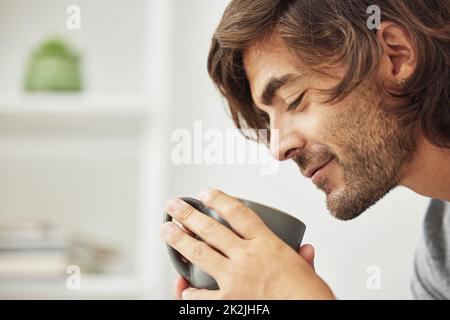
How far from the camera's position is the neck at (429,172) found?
0.98m

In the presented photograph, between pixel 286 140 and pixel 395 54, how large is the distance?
226 mm

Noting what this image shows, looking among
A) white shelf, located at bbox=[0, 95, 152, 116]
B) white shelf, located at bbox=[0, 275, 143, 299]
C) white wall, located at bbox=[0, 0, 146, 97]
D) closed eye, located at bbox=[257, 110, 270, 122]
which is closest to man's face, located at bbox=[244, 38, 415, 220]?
closed eye, located at bbox=[257, 110, 270, 122]

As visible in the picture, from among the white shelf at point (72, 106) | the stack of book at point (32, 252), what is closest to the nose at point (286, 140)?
the white shelf at point (72, 106)

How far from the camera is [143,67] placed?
167 cm

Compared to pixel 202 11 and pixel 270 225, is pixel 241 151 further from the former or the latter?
pixel 270 225

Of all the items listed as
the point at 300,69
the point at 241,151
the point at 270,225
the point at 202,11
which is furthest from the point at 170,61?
the point at 270,225

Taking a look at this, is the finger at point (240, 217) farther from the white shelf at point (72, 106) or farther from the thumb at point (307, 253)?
the white shelf at point (72, 106)

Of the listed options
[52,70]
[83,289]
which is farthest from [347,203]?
[52,70]

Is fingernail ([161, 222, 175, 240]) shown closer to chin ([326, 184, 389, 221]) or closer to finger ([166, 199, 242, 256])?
finger ([166, 199, 242, 256])

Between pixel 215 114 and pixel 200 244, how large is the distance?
73 cm

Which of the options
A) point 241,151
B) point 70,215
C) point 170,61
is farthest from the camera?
point 70,215

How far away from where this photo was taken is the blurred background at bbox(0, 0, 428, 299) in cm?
121

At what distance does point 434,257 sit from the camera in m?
1.05

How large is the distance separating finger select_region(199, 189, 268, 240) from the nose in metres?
0.29
